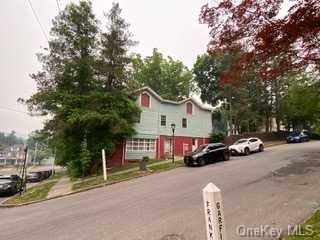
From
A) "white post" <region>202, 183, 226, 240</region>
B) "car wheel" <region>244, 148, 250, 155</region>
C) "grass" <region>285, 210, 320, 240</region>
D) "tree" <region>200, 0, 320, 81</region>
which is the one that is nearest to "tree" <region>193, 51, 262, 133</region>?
"car wheel" <region>244, 148, 250, 155</region>

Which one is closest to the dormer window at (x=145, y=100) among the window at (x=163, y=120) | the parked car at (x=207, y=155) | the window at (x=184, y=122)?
the window at (x=163, y=120)

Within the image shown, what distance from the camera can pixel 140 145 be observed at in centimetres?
2711

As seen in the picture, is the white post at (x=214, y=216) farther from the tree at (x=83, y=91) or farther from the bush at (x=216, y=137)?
the bush at (x=216, y=137)

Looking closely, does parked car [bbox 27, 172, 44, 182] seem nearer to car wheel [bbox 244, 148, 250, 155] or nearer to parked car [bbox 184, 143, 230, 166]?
parked car [bbox 184, 143, 230, 166]

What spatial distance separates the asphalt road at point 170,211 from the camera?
22.0 feet

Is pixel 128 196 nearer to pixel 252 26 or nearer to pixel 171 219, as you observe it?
pixel 171 219

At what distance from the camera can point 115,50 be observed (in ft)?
76.5

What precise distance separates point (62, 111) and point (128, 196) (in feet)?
38.9

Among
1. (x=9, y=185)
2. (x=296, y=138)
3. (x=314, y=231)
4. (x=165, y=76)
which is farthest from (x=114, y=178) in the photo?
(x=165, y=76)

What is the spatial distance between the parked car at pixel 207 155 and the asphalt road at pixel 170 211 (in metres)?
6.25

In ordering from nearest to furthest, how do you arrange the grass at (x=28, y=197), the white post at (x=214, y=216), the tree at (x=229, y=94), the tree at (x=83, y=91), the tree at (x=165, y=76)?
the white post at (x=214, y=216)
the grass at (x=28, y=197)
the tree at (x=83, y=91)
the tree at (x=229, y=94)
the tree at (x=165, y=76)

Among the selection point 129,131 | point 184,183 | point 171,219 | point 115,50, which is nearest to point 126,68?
point 115,50

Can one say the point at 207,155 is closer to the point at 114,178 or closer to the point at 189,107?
the point at 114,178

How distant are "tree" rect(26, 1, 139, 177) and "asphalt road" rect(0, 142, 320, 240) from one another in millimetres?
9744
